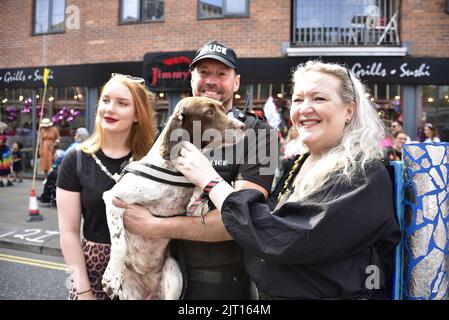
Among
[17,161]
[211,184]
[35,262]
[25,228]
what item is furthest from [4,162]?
[211,184]

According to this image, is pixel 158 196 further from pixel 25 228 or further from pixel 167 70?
pixel 167 70

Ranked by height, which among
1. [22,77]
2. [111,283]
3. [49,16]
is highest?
[49,16]

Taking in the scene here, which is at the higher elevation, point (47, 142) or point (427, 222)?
point (47, 142)

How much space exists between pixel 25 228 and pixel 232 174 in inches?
272

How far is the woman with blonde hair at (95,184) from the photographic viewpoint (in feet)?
7.09

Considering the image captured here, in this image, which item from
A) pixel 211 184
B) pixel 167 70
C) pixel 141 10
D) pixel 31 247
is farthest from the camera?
pixel 141 10

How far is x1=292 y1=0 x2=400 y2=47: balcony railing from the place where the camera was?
1068 cm

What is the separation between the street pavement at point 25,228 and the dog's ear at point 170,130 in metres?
5.05

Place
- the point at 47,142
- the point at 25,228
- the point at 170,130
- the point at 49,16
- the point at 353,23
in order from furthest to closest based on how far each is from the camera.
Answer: the point at 49,16 < the point at 47,142 < the point at 353,23 < the point at 25,228 < the point at 170,130

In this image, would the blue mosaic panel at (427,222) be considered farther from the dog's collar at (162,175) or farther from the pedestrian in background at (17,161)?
the pedestrian in background at (17,161)

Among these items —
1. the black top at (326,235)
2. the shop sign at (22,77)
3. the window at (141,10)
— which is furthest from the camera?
the shop sign at (22,77)

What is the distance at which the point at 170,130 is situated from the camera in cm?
209

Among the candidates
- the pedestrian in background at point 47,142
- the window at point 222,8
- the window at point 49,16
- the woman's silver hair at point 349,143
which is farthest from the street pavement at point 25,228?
the window at point 222,8

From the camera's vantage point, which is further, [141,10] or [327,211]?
[141,10]
